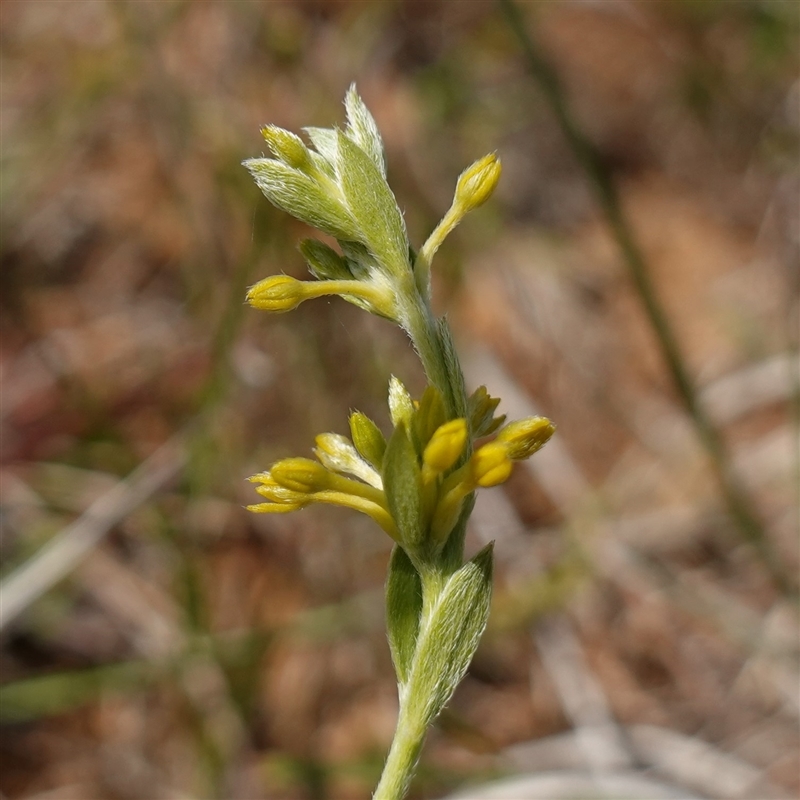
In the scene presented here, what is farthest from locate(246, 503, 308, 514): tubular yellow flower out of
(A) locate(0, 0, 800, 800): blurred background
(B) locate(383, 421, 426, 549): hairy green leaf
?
(A) locate(0, 0, 800, 800): blurred background

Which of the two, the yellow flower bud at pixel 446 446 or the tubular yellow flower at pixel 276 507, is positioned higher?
the tubular yellow flower at pixel 276 507

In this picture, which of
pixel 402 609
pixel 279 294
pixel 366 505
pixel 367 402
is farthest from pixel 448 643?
pixel 367 402

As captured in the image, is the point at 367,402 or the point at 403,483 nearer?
the point at 403,483

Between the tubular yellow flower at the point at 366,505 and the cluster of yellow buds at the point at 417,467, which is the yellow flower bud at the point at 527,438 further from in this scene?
the tubular yellow flower at the point at 366,505

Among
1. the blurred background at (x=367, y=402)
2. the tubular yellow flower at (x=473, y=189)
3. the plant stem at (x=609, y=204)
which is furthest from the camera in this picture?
the blurred background at (x=367, y=402)

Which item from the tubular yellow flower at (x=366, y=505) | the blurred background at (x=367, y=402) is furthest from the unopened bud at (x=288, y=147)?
the blurred background at (x=367, y=402)

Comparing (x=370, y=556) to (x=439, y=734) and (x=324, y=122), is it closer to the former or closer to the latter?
(x=439, y=734)

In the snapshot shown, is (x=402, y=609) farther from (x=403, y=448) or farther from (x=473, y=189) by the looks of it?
(x=473, y=189)

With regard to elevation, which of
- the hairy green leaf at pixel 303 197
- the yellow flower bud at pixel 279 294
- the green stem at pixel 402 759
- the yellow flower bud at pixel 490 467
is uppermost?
the hairy green leaf at pixel 303 197
